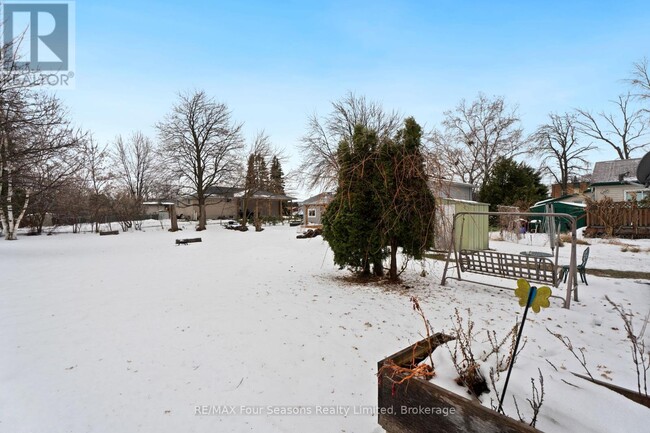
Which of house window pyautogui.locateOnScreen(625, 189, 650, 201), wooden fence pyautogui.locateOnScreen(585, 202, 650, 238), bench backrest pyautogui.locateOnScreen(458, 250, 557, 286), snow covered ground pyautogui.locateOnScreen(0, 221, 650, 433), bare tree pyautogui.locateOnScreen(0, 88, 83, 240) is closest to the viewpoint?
snow covered ground pyautogui.locateOnScreen(0, 221, 650, 433)

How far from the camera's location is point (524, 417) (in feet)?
4.57

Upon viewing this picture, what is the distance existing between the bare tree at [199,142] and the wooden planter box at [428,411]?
76.8ft

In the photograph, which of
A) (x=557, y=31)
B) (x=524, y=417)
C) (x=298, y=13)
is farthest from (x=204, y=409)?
(x=557, y=31)

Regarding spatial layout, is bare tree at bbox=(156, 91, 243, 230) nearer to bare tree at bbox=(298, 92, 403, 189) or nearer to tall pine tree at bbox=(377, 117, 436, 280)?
bare tree at bbox=(298, 92, 403, 189)

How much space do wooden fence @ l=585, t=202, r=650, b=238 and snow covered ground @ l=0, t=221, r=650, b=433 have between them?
11561mm

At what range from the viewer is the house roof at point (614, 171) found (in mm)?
21173

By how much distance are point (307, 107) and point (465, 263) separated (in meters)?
25.2

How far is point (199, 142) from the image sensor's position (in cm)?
2347

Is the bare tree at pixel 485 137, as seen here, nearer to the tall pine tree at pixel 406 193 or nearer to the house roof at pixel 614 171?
the house roof at pixel 614 171

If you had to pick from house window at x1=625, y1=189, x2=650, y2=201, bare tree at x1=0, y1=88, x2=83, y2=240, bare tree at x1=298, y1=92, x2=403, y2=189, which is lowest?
house window at x1=625, y1=189, x2=650, y2=201

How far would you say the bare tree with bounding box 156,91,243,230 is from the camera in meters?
22.9

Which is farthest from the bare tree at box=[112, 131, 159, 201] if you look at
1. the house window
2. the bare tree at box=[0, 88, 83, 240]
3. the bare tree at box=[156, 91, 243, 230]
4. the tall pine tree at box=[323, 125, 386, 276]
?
the house window

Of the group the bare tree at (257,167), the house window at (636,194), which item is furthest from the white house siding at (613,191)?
the bare tree at (257,167)

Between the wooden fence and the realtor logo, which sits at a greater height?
the realtor logo
